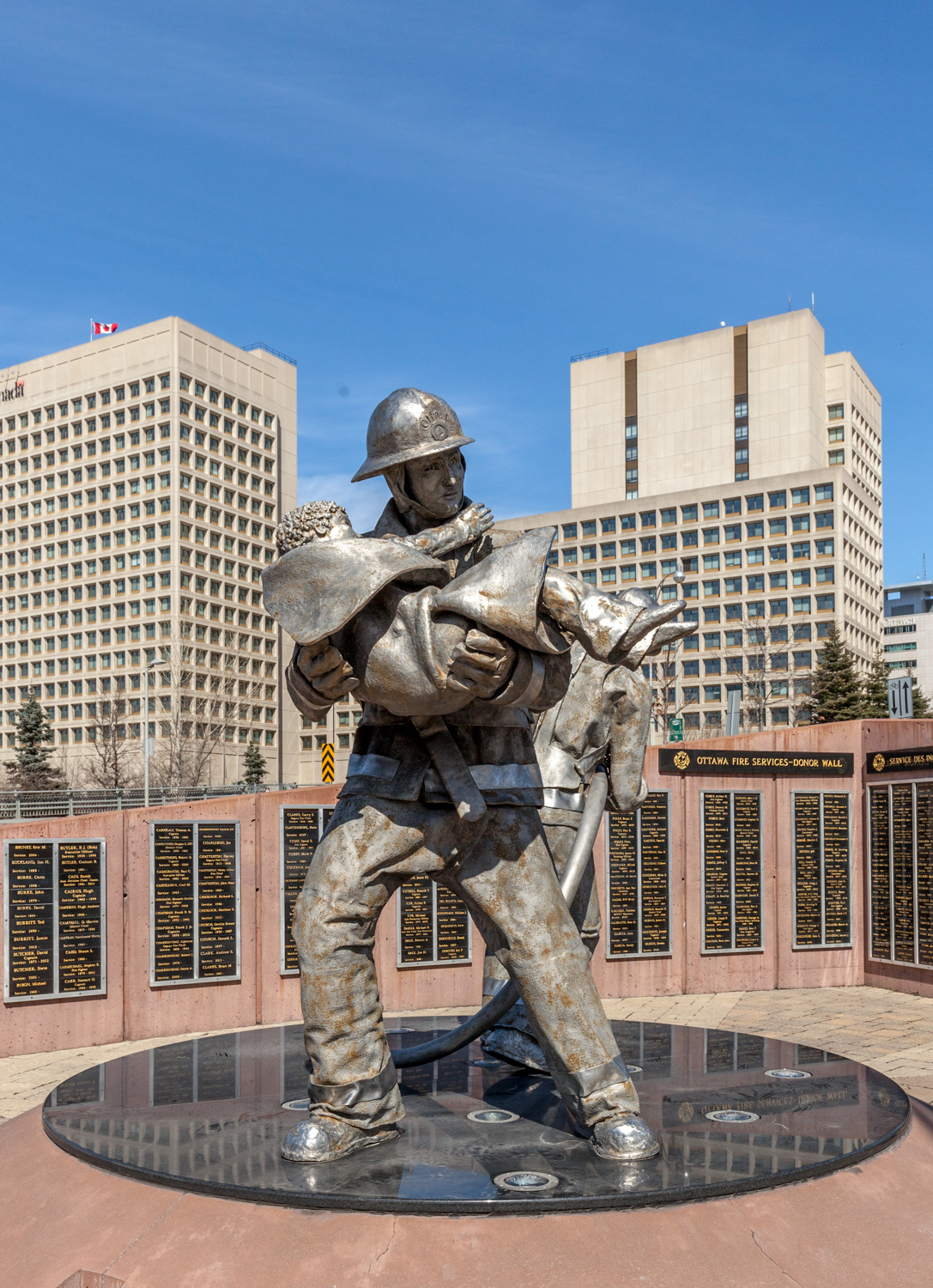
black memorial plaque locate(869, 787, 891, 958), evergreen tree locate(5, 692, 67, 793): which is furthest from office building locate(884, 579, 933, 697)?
black memorial plaque locate(869, 787, 891, 958)

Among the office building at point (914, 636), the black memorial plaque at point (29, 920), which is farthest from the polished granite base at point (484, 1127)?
the office building at point (914, 636)

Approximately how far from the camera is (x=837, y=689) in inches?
1751

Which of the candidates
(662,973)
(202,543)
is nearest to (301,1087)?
(662,973)

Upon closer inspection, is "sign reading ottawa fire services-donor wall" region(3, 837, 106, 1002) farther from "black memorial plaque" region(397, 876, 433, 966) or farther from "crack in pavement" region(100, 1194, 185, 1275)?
"crack in pavement" region(100, 1194, 185, 1275)

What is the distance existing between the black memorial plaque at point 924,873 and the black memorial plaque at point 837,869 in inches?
31.8

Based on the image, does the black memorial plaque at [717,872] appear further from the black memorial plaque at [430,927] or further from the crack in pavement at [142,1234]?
the crack in pavement at [142,1234]

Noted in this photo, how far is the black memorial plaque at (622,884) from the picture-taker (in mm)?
11234

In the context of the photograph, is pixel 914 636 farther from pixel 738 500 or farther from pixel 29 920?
pixel 29 920

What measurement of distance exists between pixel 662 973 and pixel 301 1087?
6.89m

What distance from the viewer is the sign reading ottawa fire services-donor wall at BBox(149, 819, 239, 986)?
962cm

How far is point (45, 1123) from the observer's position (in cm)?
461

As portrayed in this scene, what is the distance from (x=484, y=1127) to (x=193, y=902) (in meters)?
5.81

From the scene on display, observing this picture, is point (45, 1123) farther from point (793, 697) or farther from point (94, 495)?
point (94, 495)

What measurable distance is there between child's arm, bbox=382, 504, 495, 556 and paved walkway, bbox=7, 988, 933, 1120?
16.1 feet
